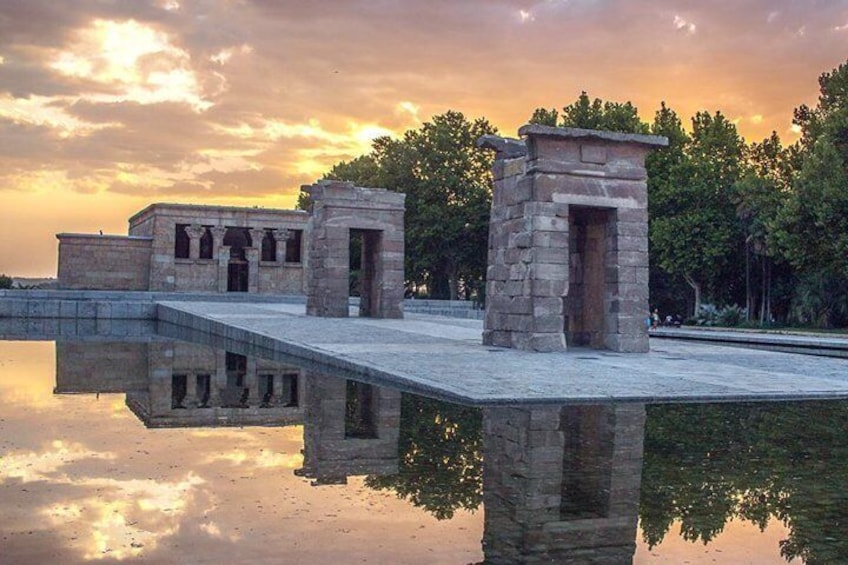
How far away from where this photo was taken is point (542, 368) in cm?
1353

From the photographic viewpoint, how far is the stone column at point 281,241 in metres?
52.0

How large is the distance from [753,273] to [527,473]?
44738 millimetres

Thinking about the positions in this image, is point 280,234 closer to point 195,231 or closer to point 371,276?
point 195,231

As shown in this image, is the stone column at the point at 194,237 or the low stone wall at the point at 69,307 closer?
the low stone wall at the point at 69,307

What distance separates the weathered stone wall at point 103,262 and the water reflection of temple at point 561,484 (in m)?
42.8

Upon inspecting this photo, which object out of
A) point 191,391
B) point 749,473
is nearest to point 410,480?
point 749,473

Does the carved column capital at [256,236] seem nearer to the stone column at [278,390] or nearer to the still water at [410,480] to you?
the stone column at [278,390]

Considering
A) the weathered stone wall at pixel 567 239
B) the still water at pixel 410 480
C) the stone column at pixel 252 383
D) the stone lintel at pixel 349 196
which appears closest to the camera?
the still water at pixel 410 480

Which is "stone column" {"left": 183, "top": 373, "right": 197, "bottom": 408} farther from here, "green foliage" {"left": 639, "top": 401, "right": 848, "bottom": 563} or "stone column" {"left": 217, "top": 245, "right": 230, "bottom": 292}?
"stone column" {"left": 217, "top": 245, "right": 230, "bottom": 292}

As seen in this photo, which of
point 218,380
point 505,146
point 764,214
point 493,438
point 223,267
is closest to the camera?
point 493,438

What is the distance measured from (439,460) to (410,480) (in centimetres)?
78

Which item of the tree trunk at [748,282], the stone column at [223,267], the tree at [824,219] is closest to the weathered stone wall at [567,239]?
the tree at [824,219]

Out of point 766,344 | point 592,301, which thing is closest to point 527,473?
point 592,301

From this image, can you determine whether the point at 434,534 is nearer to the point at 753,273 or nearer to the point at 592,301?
the point at 592,301
